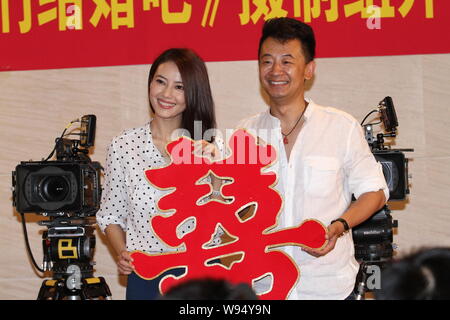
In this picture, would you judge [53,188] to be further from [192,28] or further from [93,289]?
[192,28]

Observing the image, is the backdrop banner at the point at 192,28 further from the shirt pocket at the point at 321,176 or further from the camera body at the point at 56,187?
the shirt pocket at the point at 321,176

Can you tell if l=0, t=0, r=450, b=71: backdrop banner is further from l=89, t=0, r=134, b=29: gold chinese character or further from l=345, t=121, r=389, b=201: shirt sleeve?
l=345, t=121, r=389, b=201: shirt sleeve

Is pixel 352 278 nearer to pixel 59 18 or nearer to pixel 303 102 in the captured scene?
pixel 303 102

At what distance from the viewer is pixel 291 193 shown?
2473 millimetres

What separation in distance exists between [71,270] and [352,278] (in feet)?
4.30

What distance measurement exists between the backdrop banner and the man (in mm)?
1215

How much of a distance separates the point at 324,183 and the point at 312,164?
0.08 metres

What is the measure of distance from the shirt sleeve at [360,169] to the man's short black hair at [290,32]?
0.35 meters

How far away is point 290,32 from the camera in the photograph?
2600 mm

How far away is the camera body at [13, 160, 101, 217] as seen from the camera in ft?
10.3

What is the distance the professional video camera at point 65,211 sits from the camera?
10.3 feet

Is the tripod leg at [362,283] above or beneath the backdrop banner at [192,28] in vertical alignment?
beneath

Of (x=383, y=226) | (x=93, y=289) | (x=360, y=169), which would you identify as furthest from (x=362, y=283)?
(x=93, y=289)

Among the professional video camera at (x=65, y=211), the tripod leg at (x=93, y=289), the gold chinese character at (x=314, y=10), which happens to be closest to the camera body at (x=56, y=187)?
the professional video camera at (x=65, y=211)
